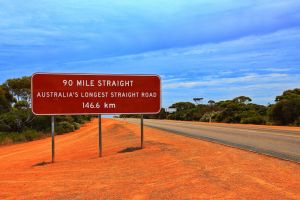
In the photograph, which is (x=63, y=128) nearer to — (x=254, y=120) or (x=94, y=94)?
(x=254, y=120)

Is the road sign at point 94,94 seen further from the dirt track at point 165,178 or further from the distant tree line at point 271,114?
the distant tree line at point 271,114

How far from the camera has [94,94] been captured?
14984 millimetres

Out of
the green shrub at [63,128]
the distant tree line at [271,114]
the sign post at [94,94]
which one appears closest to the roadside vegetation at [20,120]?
the green shrub at [63,128]

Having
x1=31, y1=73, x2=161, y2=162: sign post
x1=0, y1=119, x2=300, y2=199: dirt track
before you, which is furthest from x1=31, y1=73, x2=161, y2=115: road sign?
x1=0, y1=119, x2=300, y2=199: dirt track

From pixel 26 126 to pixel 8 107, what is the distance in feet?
34.9

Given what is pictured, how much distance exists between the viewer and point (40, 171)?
40.1 feet

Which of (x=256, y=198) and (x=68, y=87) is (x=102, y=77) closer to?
(x=68, y=87)

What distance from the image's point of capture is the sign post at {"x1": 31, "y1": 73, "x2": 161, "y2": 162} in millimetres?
14281

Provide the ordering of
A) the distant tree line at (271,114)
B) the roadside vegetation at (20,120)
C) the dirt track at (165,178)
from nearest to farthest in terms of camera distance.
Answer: the dirt track at (165,178) < the roadside vegetation at (20,120) < the distant tree line at (271,114)

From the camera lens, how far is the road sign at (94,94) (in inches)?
563

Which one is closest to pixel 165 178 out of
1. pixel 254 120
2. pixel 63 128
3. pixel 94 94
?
pixel 94 94

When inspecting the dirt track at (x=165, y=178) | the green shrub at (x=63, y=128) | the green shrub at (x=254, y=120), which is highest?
the green shrub at (x=254, y=120)

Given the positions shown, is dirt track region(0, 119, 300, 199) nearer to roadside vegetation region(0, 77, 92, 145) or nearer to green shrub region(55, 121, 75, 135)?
roadside vegetation region(0, 77, 92, 145)

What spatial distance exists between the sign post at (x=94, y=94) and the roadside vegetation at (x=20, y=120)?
16.6m
